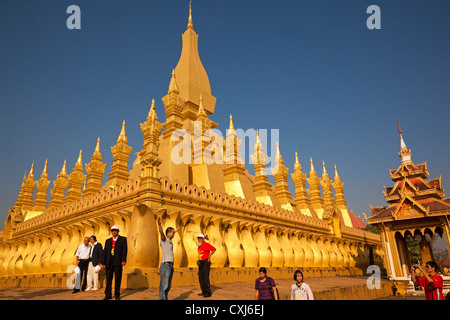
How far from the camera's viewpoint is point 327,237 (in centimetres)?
2598

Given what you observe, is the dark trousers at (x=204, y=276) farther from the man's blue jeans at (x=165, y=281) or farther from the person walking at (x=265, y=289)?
the person walking at (x=265, y=289)

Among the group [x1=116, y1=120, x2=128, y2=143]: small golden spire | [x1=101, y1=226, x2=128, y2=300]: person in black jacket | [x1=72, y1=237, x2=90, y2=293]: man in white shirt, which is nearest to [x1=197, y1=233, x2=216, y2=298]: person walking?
[x1=101, y1=226, x2=128, y2=300]: person in black jacket

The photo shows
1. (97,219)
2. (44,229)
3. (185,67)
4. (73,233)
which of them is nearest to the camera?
(97,219)

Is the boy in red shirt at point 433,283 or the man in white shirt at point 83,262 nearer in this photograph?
the boy in red shirt at point 433,283

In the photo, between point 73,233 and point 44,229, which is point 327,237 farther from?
point 44,229

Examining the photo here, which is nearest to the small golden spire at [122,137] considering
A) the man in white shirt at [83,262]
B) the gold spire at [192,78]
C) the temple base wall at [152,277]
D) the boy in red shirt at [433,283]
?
the gold spire at [192,78]

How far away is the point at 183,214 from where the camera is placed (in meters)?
14.1

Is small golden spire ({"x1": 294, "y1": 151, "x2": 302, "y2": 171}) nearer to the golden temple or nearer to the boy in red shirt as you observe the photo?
the golden temple

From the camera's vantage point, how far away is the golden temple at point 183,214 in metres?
13.1

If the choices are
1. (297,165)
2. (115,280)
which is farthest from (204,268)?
(297,165)

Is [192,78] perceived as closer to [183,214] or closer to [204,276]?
[183,214]
